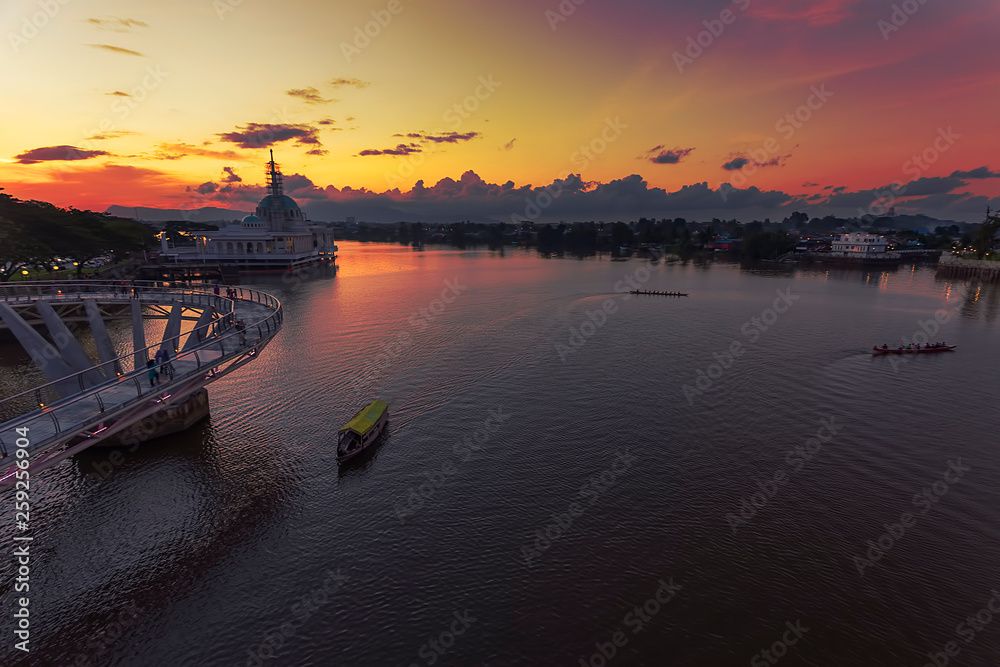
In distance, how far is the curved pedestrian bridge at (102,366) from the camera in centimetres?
2005

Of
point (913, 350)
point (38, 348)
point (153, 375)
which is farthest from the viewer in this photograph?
point (913, 350)

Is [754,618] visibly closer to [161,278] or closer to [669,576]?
[669,576]

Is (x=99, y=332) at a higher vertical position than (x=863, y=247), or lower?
lower

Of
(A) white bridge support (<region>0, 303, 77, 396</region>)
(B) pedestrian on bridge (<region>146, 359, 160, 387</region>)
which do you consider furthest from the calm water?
(B) pedestrian on bridge (<region>146, 359, 160, 387</region>)

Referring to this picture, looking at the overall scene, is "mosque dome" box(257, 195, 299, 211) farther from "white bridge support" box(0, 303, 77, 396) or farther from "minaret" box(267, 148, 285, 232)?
"white bridge support" box(0, 303, 77, 396)

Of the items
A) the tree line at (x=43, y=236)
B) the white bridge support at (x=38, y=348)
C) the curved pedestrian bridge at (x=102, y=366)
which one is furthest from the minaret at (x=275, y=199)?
the white bridge support at (x=38, y=348)

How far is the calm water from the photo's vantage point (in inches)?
819

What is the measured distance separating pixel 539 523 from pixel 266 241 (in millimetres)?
A: 145388

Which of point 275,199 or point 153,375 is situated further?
point 275,199

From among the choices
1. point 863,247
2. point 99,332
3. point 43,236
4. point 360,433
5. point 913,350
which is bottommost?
point 360,433

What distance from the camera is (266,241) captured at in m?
142

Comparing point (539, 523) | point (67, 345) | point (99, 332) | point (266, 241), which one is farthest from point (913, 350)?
point (266, 241)

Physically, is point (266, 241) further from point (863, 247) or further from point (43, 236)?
point (863, 247)

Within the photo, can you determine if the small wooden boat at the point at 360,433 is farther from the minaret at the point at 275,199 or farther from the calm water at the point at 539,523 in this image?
the minaret at the point at 275,199
